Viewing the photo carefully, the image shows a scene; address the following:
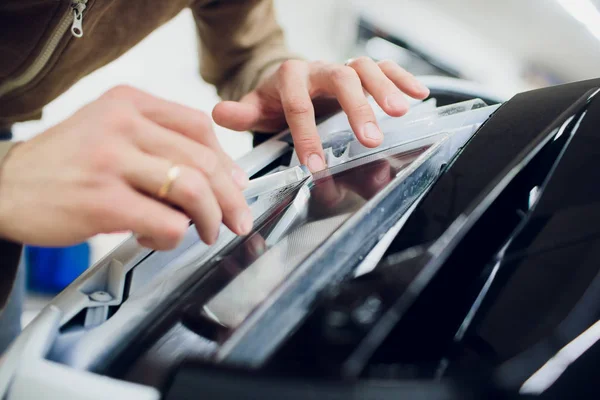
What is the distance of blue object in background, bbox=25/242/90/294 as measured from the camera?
1.32 m

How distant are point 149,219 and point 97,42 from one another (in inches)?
18.1

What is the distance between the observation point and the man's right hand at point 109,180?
0.29 metres

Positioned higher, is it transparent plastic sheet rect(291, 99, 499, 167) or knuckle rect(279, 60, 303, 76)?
knuckle rect(279, 60, 303, 76)

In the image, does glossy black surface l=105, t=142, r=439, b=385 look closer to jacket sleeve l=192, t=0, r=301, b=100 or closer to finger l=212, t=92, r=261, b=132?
finger l=212, t=92, r=261, b=132

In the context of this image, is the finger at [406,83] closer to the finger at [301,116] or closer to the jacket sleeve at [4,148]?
the finger at [301,116]

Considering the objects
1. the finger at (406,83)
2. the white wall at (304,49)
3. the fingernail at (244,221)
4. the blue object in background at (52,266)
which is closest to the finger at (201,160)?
the fingernail at (244,221)

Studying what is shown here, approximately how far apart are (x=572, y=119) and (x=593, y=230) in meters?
0.12

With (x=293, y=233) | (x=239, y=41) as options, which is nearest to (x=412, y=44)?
(x=239, y=41)

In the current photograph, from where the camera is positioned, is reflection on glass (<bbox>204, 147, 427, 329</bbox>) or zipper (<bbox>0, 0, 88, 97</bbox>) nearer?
reflection on glass (<bbox>204, 147, 427, 329</bbox>)

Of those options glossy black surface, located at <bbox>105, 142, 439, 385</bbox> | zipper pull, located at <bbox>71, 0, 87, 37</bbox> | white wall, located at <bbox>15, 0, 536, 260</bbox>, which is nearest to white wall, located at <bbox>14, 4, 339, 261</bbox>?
white wall, located at <bbox>15, 0, 536, 260</bbox>

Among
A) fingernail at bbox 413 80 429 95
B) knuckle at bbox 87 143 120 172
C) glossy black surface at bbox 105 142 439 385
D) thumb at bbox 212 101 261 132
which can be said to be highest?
fingernail at bbox 413 80 429 95

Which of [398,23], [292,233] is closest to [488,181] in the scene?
[292,233]

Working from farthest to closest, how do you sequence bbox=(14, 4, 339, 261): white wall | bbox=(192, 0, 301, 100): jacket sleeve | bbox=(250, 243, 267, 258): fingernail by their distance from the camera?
bbox=(14, 4, 339, 261): white wall → bbox=(192, 0, 301, 100): jacket sleeve → bbox=(250, 243, 267, 258): fingernail

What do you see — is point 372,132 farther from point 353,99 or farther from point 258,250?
point 258,250
